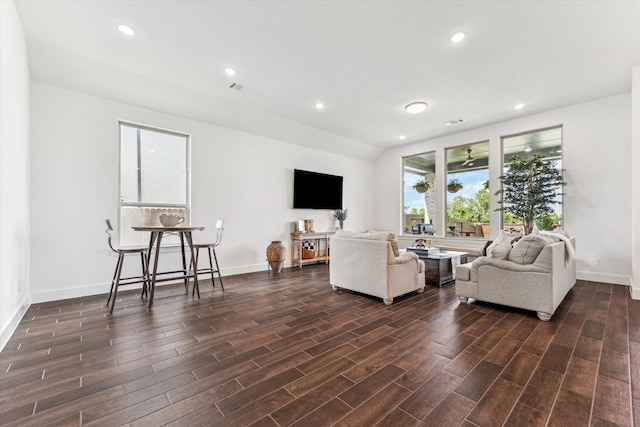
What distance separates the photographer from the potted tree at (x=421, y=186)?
23.5ft

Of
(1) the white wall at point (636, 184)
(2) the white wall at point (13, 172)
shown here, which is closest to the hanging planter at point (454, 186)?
(1) the white wall at point (636, 184)

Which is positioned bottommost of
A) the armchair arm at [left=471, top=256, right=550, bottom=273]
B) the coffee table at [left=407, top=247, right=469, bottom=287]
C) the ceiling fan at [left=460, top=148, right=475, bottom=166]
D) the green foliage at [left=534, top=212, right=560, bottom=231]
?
the coffee table at [left=407, top=247, right=469, bottom=287]

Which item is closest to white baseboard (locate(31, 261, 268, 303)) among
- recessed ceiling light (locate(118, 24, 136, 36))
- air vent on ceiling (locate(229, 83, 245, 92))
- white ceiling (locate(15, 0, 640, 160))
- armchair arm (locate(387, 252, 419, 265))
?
white ceiling (locate(15, 0, 640, 160))

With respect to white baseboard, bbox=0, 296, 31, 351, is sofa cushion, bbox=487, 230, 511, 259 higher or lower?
higher

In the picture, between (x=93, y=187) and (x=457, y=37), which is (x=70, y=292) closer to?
(x=93, y=187)

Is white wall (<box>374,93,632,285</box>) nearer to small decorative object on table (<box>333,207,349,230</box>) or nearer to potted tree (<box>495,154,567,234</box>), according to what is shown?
potted tree (<box>495,154,567,234</box>)

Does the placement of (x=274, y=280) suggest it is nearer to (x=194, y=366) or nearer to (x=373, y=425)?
(x=194, y=366)

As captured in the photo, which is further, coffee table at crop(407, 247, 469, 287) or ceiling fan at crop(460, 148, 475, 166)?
ceiling fan at crop(460, 148, 475, 166)

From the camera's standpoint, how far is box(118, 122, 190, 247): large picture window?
13.9ft

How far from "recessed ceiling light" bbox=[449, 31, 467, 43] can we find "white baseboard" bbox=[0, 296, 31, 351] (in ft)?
16.8

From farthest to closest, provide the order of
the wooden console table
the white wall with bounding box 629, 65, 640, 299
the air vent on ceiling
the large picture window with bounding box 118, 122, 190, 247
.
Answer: the wooden console table
the large picture window with bounding box 118, 122, 190, 247
the air vent on ceiling
the white wall with bounding box 629, 65, 640, 299

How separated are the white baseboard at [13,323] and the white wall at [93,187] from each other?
0.98 feet

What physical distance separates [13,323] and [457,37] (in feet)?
17.8

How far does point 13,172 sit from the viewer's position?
272cm
